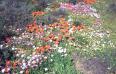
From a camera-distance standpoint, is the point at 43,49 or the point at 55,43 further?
the point at 55,43

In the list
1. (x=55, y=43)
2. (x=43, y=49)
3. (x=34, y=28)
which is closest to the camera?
(x=43, y=49)

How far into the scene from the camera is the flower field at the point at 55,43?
36.2ft

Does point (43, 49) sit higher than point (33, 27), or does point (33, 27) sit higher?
point (33, 27)

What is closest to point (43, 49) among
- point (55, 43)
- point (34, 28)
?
point (55, 43)

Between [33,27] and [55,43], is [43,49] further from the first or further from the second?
[33,27]

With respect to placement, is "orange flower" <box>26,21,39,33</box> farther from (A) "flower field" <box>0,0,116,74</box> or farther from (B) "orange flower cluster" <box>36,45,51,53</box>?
(B) "orange flower cluster" <box>36,45,51,53</box>

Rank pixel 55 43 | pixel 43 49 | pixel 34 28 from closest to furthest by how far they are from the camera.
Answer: pixel 43 49 < pixel 55 43 < pixel 34 28

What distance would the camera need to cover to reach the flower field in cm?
1102

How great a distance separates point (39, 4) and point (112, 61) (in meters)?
5.37

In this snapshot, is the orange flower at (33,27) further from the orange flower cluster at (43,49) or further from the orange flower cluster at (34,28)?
the orange flower cluster at (43,49)

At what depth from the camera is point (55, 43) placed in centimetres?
1184

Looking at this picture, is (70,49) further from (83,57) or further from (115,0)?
(115,0)

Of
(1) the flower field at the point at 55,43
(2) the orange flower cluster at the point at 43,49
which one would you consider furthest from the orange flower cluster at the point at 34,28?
(2) the orange flower cluster at the point at 43,49

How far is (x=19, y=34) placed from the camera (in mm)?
12938
